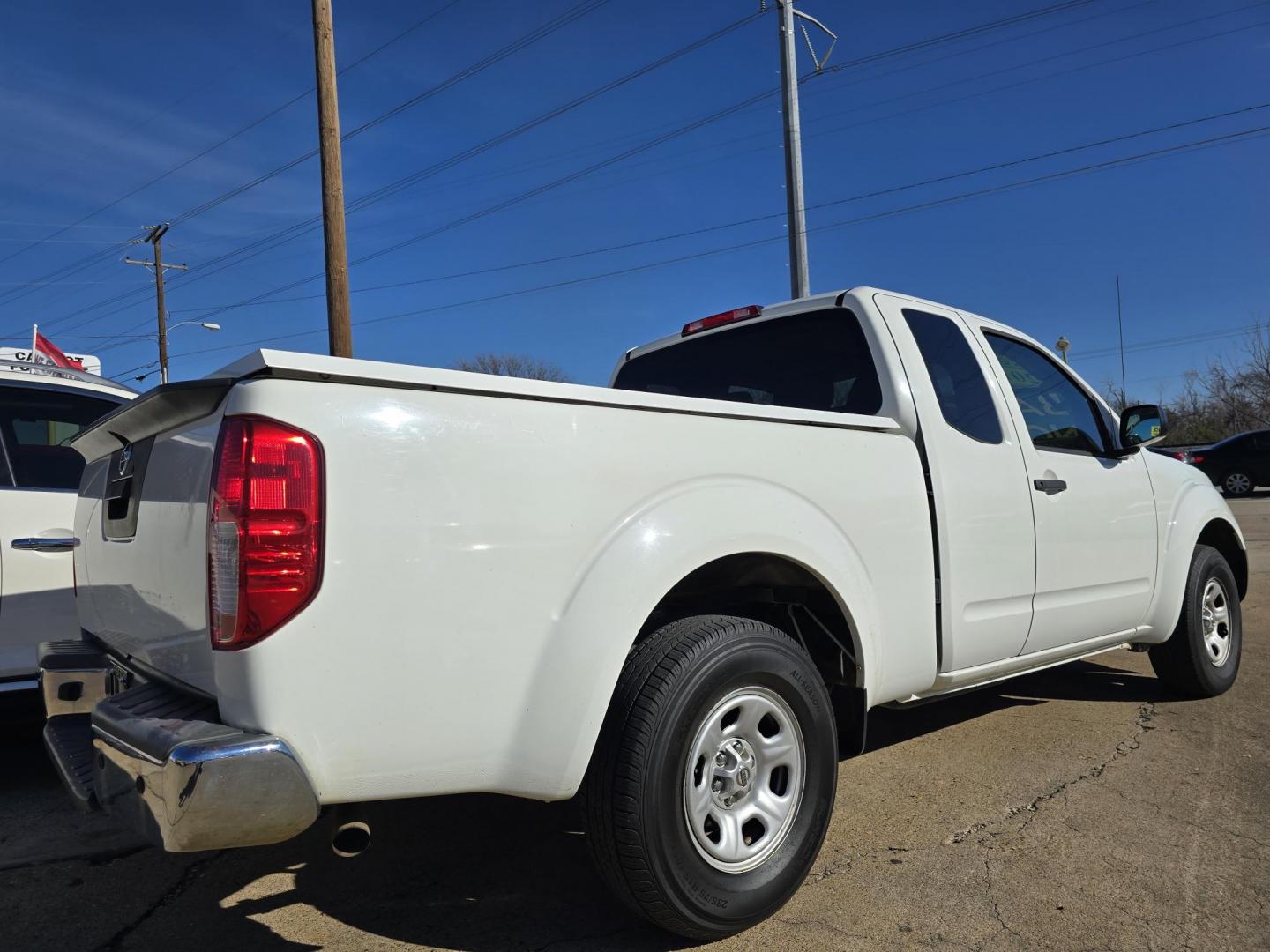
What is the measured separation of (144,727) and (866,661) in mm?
2126

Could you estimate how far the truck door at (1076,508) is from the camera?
392cm

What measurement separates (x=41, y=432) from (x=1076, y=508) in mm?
4722

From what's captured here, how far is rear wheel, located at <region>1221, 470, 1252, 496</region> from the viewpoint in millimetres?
21406

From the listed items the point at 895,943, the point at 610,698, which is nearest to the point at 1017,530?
the point at 895,943

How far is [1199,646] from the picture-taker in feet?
16.1

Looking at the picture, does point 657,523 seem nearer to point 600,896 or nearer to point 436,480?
point 436,480

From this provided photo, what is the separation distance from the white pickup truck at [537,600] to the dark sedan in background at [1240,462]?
21164 mm

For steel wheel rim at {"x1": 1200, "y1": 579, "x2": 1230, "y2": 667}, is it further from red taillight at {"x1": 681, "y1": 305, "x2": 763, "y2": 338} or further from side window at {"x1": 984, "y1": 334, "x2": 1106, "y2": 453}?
red taillight at {"x1": 681, "y1": 305, "x2": 763, "y2": 338}

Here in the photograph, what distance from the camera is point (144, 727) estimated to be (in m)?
2.05

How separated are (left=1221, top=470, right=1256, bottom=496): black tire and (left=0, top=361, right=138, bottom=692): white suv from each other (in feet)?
78.2

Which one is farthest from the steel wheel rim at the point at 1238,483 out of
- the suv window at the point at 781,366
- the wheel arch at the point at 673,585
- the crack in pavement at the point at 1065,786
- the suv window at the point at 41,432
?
the suv window at the point at 41,432

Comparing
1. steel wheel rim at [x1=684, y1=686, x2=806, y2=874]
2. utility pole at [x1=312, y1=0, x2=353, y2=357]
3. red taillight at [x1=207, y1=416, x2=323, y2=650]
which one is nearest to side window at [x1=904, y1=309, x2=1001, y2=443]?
steel wheel rim at [x1=684, y1=686, x2=806, y2=874]

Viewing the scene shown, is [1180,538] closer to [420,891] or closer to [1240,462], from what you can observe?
[420,891]

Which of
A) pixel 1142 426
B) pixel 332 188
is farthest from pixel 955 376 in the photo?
pixel 332 188
